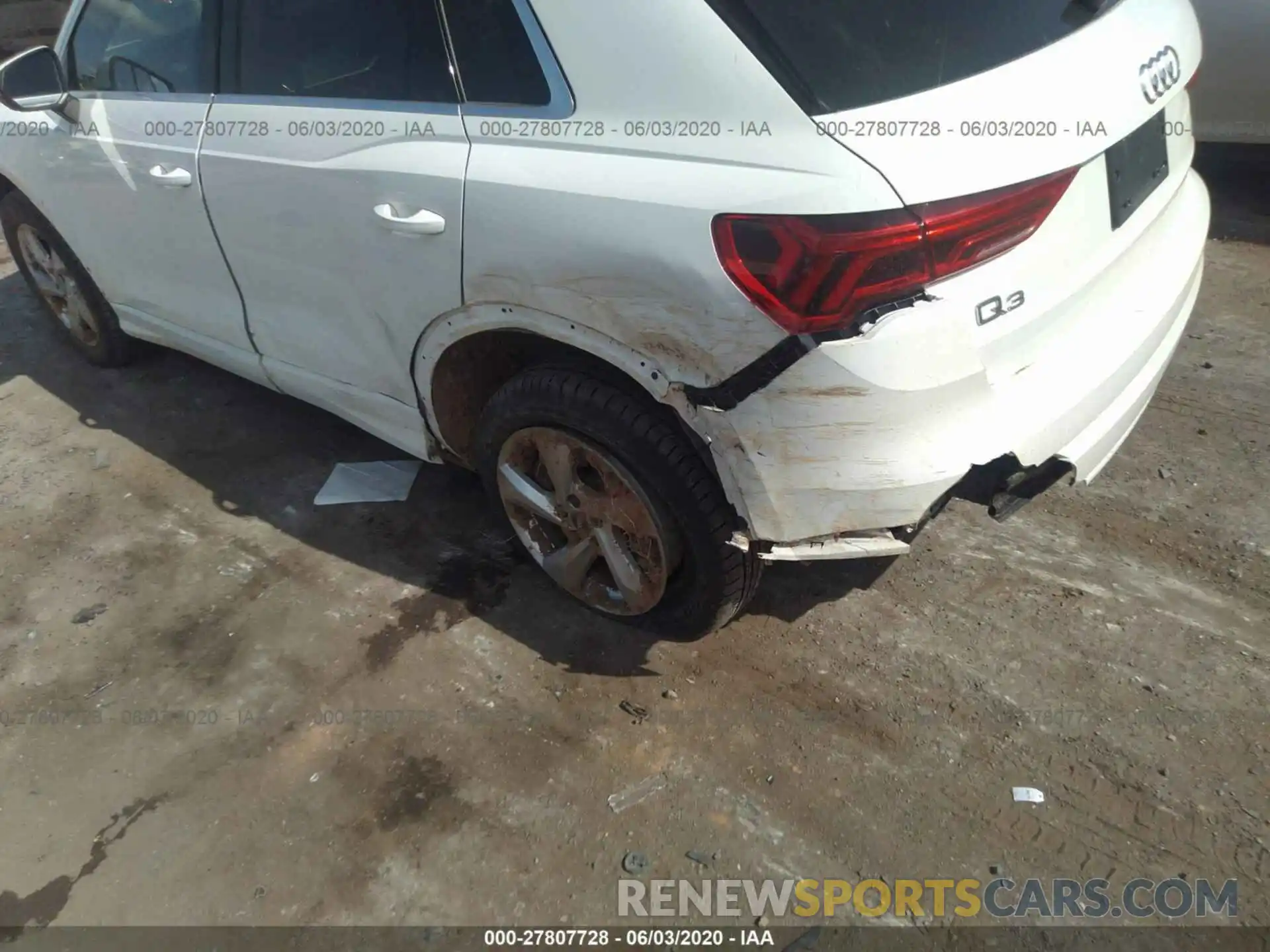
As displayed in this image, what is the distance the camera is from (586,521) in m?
2.49

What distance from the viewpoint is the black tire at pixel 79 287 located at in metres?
3.91

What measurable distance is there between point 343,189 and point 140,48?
1409 mm

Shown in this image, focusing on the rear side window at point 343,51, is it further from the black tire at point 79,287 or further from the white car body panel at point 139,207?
the black tire at point 79,287

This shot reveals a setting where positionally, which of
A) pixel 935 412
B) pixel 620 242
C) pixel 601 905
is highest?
pixel 620 242

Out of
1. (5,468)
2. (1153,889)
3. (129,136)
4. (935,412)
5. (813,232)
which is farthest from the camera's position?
(5,468)

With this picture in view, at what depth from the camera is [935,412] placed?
1799 millimetres

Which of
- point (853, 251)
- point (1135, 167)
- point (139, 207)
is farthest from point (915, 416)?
point (139, 207)

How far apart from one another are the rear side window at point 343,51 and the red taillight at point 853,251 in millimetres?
982

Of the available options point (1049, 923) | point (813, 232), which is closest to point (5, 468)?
point (813, 232)

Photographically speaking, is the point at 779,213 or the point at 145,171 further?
the point at 145,171

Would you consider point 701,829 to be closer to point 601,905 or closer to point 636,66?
point 601,905

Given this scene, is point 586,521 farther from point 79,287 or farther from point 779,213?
point 79,287

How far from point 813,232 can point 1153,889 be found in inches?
63.3

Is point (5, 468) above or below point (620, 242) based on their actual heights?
below
